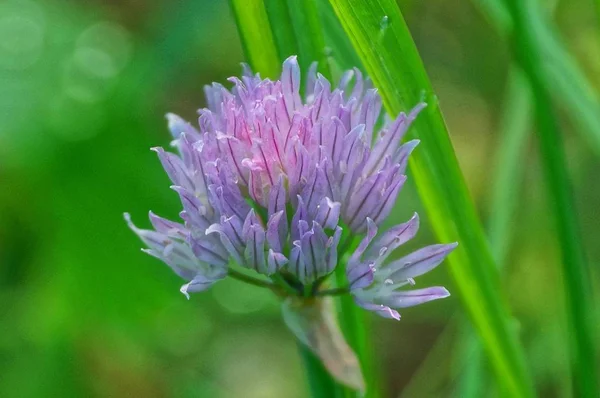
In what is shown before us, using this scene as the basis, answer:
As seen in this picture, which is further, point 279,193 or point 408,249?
point 408,249

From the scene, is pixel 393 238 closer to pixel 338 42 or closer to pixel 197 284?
pixel 197 284

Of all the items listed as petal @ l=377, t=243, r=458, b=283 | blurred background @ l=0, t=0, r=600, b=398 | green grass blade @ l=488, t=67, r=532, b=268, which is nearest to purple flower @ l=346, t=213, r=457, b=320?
petal @ l=377, t=243, r=458, b=283

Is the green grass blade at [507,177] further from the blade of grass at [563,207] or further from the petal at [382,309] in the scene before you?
→ the petal at [382,309]

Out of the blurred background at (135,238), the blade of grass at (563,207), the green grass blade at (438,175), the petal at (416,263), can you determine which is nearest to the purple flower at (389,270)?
the petal at (416,263)

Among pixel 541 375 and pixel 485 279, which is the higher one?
pixel 485 279

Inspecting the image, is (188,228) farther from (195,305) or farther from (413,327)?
(413,327)

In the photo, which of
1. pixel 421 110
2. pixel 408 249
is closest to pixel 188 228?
→ pixel 421 110
